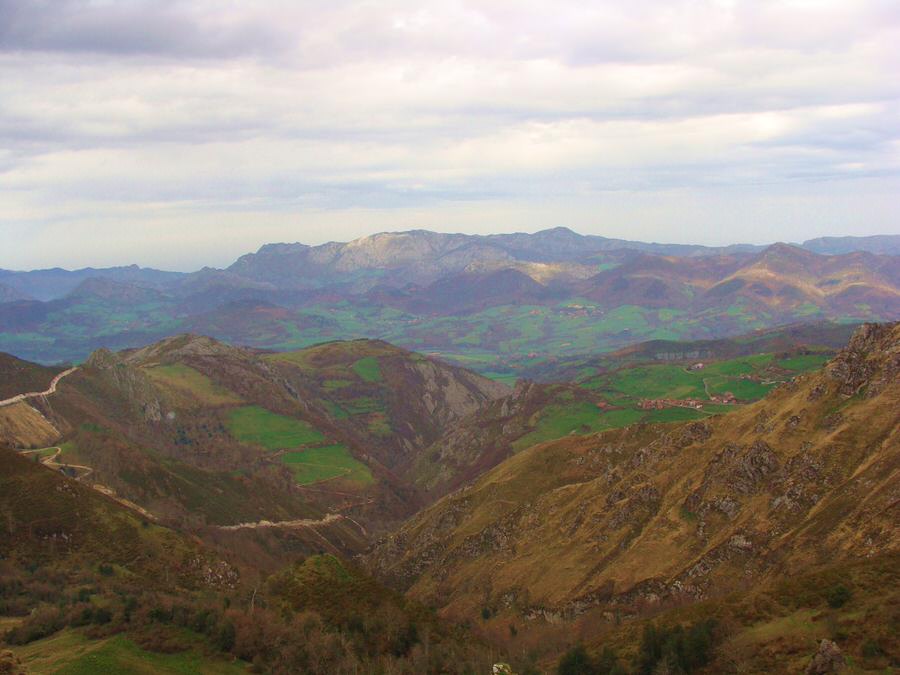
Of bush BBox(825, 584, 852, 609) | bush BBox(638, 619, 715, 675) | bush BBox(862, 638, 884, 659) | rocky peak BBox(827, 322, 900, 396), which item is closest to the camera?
bush BBox(862, 638, 884, 659)

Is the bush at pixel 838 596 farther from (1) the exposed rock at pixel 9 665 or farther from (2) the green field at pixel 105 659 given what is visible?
(1) the exposed rock at pixel 9 665

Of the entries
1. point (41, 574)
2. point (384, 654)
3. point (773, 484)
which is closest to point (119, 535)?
point (41, 574)

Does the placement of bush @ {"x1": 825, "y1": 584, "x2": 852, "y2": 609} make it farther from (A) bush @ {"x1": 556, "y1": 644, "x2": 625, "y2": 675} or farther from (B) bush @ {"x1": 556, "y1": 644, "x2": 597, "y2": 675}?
(B) bush @ {"x1": 556, "y1": 644, "x2": 597, "y2": 675}

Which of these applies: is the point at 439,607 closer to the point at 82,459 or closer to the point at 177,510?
the point at 177,510

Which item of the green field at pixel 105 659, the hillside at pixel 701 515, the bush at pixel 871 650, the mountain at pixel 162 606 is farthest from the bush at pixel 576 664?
the green field at pixel 105 659

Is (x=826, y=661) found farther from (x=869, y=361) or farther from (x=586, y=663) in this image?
(x=869, y=361)

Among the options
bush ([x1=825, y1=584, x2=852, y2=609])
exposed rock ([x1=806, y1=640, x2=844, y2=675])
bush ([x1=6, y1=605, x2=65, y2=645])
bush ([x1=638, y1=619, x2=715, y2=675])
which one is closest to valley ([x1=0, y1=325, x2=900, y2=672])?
bush ([x1=825, y1=584, x2=852, y2=609])
